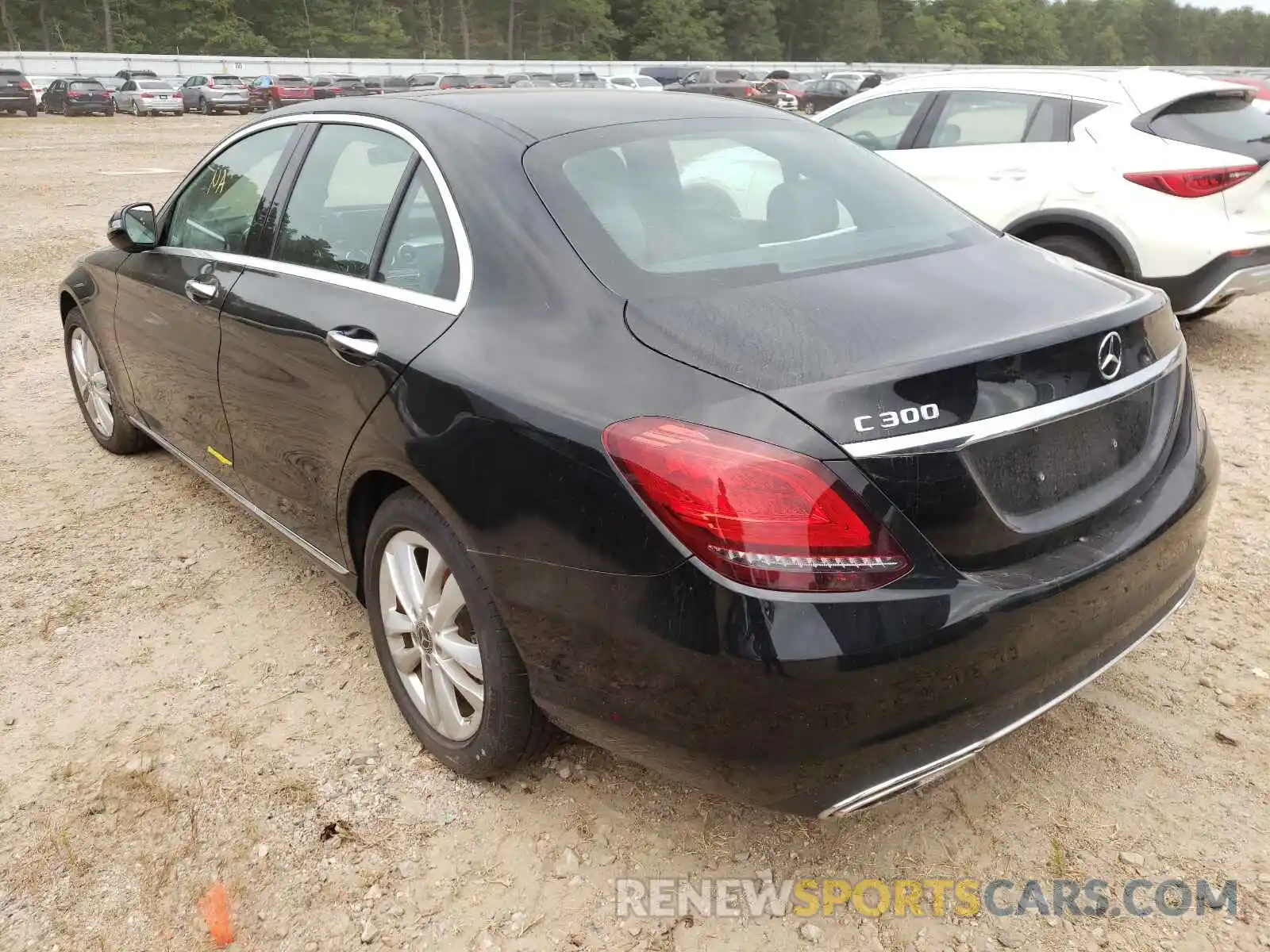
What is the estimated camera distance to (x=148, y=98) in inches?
1470

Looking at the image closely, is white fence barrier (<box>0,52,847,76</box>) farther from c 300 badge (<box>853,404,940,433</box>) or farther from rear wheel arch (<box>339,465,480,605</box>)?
c 300 badge (<box>853,404,940,433</box>)

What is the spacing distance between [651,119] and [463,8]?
91970 mm

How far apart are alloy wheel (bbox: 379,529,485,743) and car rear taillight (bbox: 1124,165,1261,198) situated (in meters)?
5.11

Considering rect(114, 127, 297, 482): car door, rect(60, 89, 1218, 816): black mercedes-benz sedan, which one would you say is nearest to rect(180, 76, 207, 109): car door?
rect(114, 127, 297, 482): car door

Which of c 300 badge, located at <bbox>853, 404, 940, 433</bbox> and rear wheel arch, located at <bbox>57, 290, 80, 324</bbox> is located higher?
c 300 badge, located at <bbox>853, 404, 940, 433</bbox>

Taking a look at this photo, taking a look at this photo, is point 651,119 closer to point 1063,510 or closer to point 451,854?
point 1063,510

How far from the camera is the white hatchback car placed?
5.72 metres

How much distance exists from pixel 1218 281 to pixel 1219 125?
1.00 meters

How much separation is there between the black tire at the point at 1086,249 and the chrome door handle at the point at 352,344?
4.60 m

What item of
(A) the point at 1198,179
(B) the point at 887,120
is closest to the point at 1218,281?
(A) the point at 1198,179

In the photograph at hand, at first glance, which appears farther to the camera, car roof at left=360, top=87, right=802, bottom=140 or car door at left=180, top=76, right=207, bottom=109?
car door at left=180, top=76, right=207, bottom=109

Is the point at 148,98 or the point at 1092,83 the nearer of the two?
the point at 1092,83

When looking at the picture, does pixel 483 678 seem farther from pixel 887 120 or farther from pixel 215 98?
pixel 215 98

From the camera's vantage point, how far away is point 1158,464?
7.61 ft
